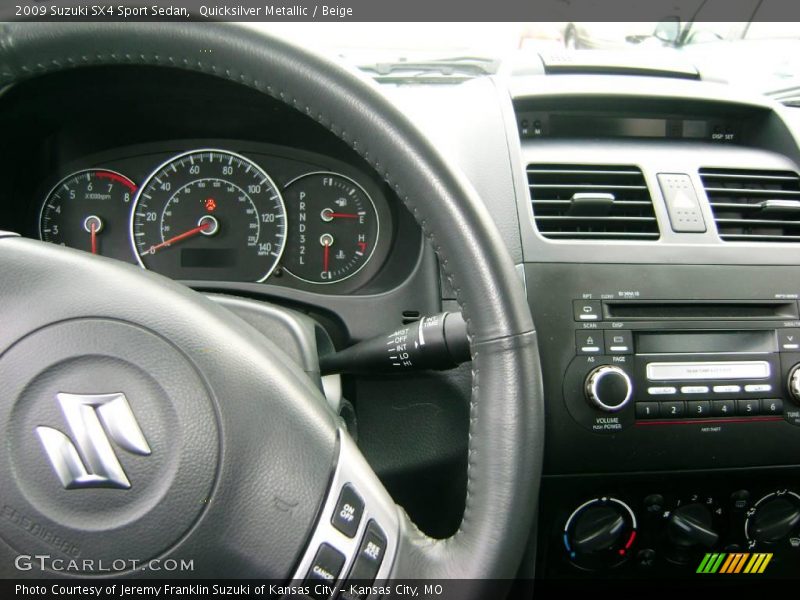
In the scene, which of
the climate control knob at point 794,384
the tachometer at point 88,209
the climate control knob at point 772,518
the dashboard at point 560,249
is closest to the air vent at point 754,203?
the dashboard at point 560,249

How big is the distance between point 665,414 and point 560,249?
1.19 feet

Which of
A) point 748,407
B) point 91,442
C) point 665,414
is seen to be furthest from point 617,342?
point 91,442

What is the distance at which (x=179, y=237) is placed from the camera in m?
1.65

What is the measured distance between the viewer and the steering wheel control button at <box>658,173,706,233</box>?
137cm

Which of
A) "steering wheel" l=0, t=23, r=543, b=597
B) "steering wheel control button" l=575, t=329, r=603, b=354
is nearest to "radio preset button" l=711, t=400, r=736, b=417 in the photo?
"steering wheel control button" l=575, t=329, r=603, b=354

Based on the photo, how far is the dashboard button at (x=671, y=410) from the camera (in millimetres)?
1239

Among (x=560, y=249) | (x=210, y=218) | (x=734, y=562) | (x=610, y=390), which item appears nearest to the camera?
(x=610, y=390)

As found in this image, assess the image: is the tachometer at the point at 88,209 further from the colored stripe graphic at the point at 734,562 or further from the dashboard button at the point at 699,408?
the colored stripe graphic at the point at 734,562

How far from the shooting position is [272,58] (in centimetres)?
81

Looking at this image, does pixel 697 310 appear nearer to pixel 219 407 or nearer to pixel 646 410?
pixel 646 410

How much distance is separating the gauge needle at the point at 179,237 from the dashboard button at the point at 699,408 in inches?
45.2

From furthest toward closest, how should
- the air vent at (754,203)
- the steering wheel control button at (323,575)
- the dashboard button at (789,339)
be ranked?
the air vent at (754,203), the dashboard button at (789,339), the steering wheel control button at (323,575)

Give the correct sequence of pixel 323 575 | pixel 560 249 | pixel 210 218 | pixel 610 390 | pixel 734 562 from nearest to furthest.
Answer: pixel 323 575, pixel 610 390, pixel 560 249, pixel 734 562, pixel 210 218

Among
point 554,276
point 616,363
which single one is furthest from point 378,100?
point 616,363
